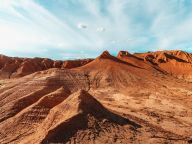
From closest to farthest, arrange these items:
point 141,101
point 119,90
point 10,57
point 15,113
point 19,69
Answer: point 15,113
point 141,101
point 119,90
point 19,69
point 10,57

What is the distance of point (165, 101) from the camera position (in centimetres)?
2323

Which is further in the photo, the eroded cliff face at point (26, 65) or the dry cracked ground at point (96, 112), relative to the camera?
the eroded cliff face at point (26, 65)

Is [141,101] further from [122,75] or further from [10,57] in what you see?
[10,57]

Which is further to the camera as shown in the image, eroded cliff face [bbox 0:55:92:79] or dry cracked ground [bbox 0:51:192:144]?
eroded cliff face [bbox 0:55:92:79]

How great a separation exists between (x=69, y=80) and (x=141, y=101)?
9046mm

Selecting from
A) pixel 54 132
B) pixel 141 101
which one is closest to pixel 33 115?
pixel 54 132

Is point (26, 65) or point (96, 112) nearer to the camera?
point (96, 112)

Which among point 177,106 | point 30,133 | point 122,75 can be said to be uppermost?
point 122,75

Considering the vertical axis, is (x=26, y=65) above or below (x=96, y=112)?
above

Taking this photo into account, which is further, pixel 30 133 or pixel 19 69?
pixel 19 69

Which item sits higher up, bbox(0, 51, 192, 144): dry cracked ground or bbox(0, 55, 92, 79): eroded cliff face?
bbox(0, 55, 92, 79): eroded cliff face

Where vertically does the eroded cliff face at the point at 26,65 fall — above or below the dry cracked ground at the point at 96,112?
above

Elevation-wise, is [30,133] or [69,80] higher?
[69,80]

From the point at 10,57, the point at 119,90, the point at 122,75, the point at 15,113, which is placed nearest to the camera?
the point at 15,113
